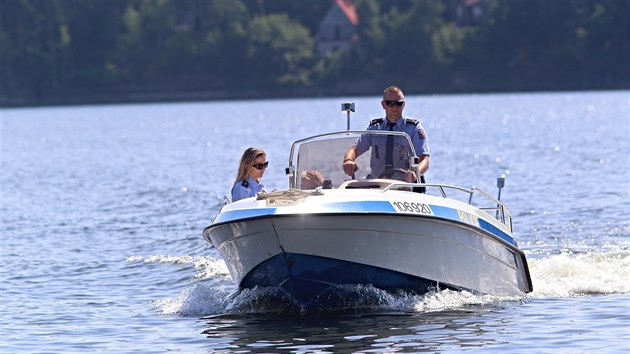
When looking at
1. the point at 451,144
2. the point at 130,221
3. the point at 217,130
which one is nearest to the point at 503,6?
the point at 217,130

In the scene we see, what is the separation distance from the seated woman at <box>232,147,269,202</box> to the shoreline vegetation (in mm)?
108653

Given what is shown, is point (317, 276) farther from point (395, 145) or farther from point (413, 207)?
point (395, 145)

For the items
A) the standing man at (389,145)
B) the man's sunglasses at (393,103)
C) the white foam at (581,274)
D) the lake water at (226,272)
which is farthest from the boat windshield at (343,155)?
the white foam at (581,274)

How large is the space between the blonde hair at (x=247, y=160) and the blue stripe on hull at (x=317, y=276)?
1130mm

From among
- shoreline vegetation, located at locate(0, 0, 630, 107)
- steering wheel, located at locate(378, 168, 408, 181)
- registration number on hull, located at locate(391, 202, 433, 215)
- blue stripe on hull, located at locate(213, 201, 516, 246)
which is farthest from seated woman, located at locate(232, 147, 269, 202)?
shoreline vegetation, located at locate(0, 0, 630, 107)

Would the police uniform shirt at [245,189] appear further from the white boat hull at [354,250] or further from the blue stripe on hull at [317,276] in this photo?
the blue stripe on hull at [317,276]

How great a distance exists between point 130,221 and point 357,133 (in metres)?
11.3

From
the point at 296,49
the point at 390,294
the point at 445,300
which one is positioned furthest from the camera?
the point at 296,49

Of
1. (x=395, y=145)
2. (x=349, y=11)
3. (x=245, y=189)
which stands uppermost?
(x=349, y=11)

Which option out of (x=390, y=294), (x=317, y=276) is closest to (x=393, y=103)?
(x=390, y=294)

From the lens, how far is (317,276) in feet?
42.3

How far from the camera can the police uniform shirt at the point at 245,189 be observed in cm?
1384

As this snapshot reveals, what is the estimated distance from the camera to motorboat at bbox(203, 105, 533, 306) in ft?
41.1

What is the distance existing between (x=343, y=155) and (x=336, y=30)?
131 meters
